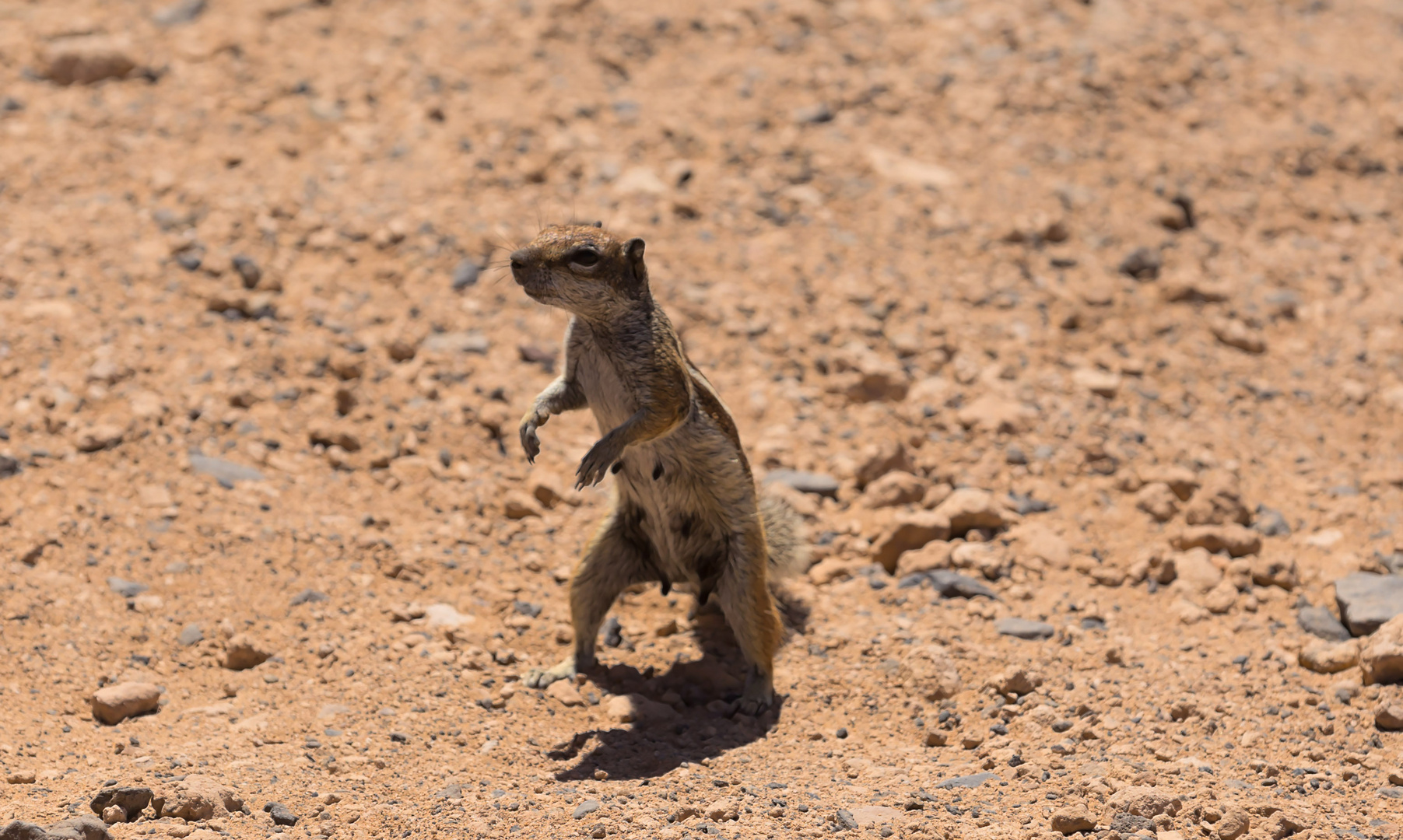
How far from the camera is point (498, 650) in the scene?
18.1 feet

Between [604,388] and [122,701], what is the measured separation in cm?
211

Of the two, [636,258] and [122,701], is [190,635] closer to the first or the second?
[122,701]

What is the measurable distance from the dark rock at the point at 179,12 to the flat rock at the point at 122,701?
619cm

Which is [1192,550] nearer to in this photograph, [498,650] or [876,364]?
[876,364]

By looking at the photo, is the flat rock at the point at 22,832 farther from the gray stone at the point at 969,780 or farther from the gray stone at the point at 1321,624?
the gray stone at the point at 1321,624

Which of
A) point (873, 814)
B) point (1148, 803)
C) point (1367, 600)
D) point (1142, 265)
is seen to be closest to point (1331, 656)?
point (1367, 600)

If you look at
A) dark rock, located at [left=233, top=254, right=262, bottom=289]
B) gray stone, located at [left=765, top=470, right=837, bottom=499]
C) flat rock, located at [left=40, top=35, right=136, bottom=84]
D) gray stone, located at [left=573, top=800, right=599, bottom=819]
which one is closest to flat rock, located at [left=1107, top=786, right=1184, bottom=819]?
gray stone, located at [left=573, top=800, right=599, bottom=819]

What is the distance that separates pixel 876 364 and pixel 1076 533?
1.55 m

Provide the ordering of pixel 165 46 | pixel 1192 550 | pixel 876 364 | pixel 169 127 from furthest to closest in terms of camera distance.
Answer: pixel 165 46
pixel 169 127
pixel 876 364
pixel 1192 550

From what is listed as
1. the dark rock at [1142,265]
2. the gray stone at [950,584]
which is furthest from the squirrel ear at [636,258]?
the dark rock at [1142,265]

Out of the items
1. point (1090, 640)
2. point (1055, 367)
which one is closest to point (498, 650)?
point (1090, 640)

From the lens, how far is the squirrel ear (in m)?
4.84

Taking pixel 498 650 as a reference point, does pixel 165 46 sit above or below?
above

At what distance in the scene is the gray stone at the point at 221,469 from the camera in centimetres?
612
